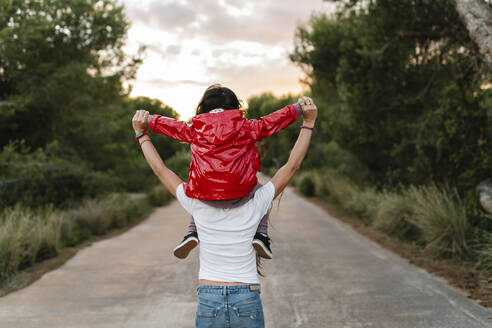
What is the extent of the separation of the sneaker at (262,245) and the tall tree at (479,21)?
622 cm

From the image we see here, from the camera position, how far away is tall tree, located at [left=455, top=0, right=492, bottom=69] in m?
6.99

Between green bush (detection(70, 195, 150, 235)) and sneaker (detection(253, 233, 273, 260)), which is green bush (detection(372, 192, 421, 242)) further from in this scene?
sneaker (detection(253, 233, 273, 260))

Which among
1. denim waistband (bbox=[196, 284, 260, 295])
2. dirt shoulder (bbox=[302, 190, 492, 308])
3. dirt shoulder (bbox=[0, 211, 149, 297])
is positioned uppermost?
denim waistband (bbox=[196, 284, 260, 295])

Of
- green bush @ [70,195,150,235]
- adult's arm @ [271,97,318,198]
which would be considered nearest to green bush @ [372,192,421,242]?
green bush @ [70,195,150,235]

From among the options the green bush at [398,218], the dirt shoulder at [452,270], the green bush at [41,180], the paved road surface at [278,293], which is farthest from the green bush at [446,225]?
the green bush at [41,180]

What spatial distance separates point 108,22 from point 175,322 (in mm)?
13686

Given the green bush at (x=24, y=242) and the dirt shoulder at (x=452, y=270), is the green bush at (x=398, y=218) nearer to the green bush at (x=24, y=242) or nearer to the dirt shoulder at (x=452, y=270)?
the dirt shoulder at (x=452, y=270)

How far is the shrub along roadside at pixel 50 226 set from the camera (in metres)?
7.95

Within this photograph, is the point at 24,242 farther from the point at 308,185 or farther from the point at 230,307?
the point at 308,185

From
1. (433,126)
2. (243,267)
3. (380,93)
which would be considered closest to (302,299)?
(243,267)

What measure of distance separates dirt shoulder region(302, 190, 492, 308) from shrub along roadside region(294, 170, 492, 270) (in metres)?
0.17

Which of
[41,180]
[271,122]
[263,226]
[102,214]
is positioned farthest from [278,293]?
[41,180]

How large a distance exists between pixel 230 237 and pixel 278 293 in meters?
4.83

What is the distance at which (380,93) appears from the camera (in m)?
13.6
